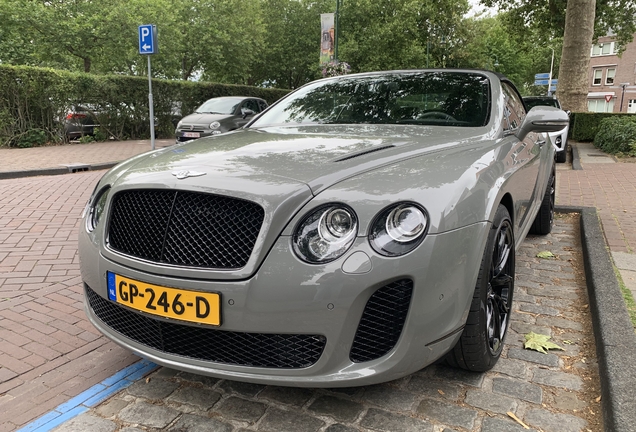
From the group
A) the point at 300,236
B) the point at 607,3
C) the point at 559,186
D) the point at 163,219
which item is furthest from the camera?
the point at 607,3

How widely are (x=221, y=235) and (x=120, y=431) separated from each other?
0.94m

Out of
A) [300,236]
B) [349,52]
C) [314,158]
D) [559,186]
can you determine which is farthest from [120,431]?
[349,52]

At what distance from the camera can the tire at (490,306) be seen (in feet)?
6.94

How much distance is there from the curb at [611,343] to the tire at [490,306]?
0.48m

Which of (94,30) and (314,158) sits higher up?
(94,30)

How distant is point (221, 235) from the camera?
189cm

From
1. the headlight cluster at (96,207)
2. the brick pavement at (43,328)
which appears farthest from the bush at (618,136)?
the headlight cluster at (96,207)

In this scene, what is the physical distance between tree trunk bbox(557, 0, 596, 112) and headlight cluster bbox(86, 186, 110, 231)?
1558cm

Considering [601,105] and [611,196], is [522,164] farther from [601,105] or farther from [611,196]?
[601,105]

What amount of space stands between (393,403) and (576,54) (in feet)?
51.6

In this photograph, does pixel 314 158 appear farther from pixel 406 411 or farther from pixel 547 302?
pixel 547 302

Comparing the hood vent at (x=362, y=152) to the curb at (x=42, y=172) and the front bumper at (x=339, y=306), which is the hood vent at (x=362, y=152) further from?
the curb at (x=42, y=172)

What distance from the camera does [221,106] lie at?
14.2 metres

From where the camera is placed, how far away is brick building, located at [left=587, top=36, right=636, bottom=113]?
51.5 meters
